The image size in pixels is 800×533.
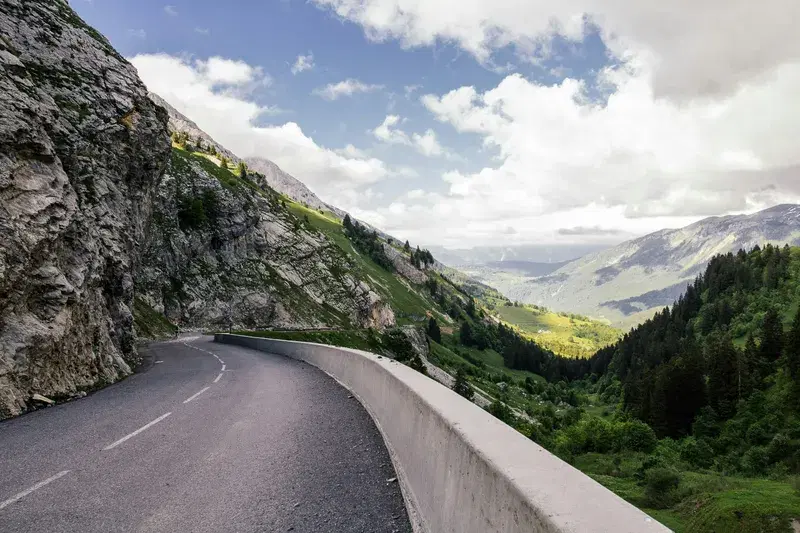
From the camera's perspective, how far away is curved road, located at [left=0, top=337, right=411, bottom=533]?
5.77 metres

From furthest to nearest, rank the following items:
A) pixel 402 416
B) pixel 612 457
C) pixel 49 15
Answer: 1. pixel 612 457
2. pixel 49 15
3. pixel 402 416

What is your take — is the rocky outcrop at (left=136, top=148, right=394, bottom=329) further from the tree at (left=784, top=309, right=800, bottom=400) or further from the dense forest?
the tree at (left=784, top=309, right=800, bottom=400)

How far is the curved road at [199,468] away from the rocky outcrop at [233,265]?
6251cm

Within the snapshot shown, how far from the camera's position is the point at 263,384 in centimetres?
1802

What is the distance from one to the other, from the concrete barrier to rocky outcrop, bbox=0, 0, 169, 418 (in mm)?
11903

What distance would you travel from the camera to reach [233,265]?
93312mm

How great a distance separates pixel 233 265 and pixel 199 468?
297ft

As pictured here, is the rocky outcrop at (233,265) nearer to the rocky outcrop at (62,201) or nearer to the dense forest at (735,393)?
the rocky outcrop at (62,201)

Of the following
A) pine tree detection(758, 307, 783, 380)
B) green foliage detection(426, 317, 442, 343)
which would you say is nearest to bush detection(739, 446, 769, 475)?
pine tree detection(758, 307, 783, 380)

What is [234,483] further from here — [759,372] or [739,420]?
[759,372]

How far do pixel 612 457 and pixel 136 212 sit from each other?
2390 inches

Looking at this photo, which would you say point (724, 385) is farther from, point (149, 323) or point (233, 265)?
point (233, 265)

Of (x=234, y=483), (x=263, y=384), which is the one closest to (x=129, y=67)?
(x=263, y=384)

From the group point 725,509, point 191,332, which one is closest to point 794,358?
point 725,509
